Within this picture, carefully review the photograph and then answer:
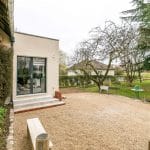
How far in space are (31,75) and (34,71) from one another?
0.35 m

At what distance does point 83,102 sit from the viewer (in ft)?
48.8

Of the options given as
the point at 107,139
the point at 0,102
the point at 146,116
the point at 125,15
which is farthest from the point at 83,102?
the point at 125,15

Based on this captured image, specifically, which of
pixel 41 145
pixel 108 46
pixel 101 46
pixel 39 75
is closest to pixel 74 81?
pixel 101 46

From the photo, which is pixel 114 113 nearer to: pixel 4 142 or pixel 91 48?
pixel 4 142

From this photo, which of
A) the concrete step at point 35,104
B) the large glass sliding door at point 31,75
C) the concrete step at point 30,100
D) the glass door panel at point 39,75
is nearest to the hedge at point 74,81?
the glass door panel at point 39,75

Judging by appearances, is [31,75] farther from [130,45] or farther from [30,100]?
[130,45]

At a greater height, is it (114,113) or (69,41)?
(69,41)

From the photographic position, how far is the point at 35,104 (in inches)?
502

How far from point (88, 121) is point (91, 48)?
48.5 ft

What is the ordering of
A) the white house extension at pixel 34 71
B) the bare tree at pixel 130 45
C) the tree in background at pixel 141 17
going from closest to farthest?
the white house extension at pixel 34 71 < the tree in background at pixel 141 17 < the bare tree at pixel 130 45

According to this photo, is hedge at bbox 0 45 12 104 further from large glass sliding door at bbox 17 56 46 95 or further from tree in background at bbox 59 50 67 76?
tree in background at bbox 59 50 67 76

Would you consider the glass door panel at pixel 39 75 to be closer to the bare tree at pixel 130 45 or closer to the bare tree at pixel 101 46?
the bare tree at pixel 101 46

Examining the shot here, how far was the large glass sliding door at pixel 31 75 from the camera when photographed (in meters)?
13.2

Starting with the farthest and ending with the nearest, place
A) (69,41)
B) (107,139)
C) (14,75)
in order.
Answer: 1. (69,41)
2. (14,75)
3. (107,139)
